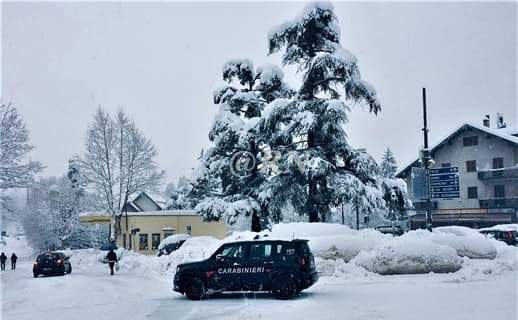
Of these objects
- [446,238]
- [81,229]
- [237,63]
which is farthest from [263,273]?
[81,229]

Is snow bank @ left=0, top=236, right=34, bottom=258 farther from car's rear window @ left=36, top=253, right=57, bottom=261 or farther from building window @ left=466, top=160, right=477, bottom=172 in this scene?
building window @ left=466, top=160, right=477, bottom=172

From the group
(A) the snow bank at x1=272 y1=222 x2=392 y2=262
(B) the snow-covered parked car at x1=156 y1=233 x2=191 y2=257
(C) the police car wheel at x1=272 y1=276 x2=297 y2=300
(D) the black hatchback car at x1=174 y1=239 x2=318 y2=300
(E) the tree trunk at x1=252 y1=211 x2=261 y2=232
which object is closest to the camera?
(C) the police car wheel at x1=272 y1=276 x2=297 y2=300

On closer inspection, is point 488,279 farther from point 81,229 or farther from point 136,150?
point 81,229

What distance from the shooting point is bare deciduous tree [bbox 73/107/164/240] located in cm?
4569

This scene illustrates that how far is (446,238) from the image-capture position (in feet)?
66.0

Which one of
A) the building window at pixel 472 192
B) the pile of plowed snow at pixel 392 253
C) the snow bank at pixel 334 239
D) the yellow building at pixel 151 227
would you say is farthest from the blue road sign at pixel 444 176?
the yellow building at pixel 151 227

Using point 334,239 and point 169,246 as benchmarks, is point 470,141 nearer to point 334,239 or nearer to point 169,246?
point 169,246

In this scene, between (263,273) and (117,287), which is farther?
(117,287)

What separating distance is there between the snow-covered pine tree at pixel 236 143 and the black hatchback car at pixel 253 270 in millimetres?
17080

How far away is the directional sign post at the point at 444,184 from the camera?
2484 centimetres

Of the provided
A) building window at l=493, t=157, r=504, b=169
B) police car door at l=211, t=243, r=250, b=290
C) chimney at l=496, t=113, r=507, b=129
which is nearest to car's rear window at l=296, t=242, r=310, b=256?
police car door at l=211, t=243, r=250, b=290

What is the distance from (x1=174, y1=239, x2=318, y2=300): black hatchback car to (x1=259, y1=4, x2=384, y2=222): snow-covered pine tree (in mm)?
11617

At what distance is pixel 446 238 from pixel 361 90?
9372 mm

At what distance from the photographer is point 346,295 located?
1369 centimetres
